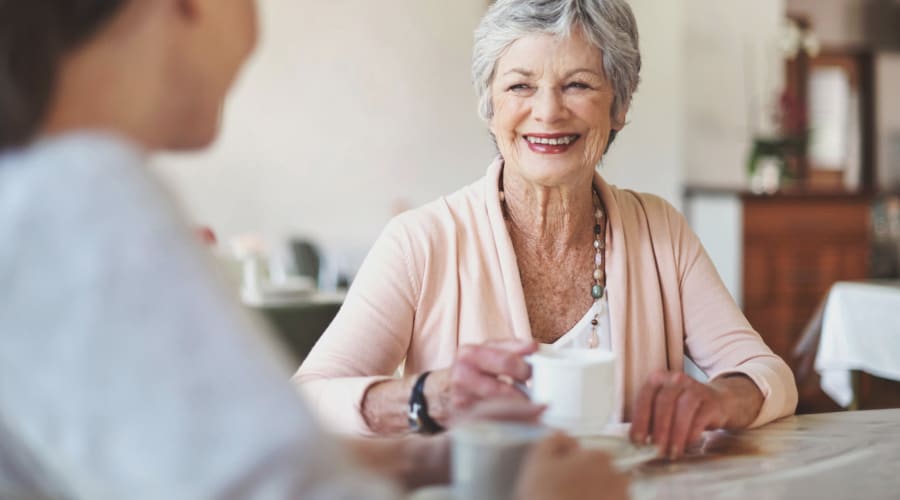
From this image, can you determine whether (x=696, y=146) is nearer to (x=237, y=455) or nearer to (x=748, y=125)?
(x=748, y=125)

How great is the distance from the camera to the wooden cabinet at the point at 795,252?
5.09 m

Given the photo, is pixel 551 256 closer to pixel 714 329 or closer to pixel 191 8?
pixel 714 329

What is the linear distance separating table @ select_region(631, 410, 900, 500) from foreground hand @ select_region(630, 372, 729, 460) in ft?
0.09

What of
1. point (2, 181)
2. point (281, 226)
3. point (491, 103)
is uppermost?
point (491, 103)

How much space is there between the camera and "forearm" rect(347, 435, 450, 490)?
933mm

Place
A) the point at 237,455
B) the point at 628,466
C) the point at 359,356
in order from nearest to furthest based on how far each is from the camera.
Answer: the point at 237,455
the point at 628,466
the point at 359,356

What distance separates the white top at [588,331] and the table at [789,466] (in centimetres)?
32

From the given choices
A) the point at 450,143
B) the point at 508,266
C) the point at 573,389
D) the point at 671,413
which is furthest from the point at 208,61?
the point at 450,143

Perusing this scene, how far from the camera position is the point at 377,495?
588 mm

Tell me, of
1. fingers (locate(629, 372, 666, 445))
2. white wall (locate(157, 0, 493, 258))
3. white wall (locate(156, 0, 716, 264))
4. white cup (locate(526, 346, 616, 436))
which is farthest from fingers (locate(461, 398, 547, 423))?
white wall (locate(157, 0, 493, 258))

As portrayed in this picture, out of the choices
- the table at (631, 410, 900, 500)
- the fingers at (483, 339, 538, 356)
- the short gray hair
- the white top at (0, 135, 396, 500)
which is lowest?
the table at (631, 410, 900, 500)

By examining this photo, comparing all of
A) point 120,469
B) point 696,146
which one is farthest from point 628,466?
point 696,146

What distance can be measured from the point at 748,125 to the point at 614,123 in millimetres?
4418

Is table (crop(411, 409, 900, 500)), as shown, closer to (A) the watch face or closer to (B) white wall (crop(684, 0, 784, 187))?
(A) the watch face
